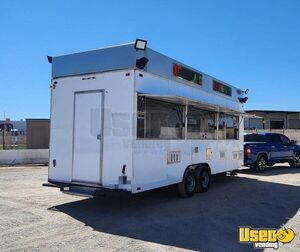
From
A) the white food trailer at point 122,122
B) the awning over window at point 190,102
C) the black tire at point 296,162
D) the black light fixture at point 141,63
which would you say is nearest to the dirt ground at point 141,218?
the white food trailer at point 122,122

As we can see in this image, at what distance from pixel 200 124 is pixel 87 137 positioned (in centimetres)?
364

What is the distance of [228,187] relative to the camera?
38.7 ft

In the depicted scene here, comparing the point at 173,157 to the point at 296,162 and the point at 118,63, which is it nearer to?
the point at 118,63

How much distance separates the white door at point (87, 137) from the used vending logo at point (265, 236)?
3.17 metres

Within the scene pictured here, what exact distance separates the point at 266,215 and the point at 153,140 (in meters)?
2.92

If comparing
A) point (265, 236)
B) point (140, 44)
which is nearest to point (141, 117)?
point (140, 44)

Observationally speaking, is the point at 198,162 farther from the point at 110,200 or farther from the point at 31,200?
the point at 31,200

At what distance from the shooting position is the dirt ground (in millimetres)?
5844

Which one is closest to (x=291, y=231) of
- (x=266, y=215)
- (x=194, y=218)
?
(x=266, y=215)

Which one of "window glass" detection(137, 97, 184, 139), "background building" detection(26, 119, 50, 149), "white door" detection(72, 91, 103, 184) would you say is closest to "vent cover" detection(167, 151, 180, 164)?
"window glass" detection(137, 97, 184, 139)

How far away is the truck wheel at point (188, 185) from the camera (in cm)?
945

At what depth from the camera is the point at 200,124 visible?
10.4 meters

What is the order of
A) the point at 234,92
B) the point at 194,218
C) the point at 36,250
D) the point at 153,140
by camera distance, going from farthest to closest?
the point at 234,92 → the point at 153,140 → the point at 194,218 → the point at 36,250

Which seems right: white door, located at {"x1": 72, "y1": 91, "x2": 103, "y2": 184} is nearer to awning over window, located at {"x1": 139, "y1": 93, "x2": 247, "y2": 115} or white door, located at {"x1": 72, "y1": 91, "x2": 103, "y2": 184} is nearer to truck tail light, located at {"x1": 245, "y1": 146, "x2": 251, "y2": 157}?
awning over window, located at {"x1": 139, "y1": 93, "x2": 247, "y2": 115}
